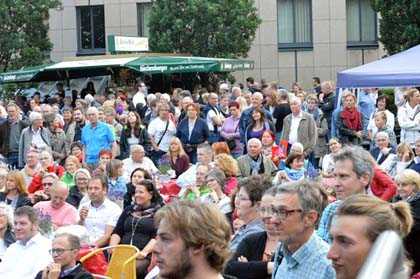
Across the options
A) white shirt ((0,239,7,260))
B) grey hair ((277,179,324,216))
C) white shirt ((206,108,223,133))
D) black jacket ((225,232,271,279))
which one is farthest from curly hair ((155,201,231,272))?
white shirt ((206,108,223,133))

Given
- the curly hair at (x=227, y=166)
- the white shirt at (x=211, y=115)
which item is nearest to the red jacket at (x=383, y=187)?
the curly hair at (x=227, y=166)

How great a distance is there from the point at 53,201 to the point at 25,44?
24.5m

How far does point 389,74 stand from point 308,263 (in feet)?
24.8

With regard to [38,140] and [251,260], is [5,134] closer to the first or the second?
[38,140]

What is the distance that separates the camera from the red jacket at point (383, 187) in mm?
8289

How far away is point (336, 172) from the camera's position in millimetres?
6574

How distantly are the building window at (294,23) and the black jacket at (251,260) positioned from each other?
3237 centimetres

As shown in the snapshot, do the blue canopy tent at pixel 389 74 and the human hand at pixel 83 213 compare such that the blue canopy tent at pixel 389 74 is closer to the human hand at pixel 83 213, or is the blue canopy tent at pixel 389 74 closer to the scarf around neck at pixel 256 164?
the scarf around neck at pixel 256 164

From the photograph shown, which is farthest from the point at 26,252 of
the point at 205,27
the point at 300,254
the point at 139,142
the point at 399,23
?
the point at 205,27

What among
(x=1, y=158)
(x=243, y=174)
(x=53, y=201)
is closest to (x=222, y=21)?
(x=1, y=158)

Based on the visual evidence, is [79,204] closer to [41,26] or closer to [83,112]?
[83,112]

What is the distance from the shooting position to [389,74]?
12125 millimetres

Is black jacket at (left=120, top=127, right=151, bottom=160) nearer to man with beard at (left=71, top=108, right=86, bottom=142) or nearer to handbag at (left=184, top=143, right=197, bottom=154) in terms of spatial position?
handbag at (left=184, top=143, right=197, bottom=154)

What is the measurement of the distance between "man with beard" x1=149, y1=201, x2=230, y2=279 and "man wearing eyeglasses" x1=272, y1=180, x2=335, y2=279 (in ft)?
4.03
